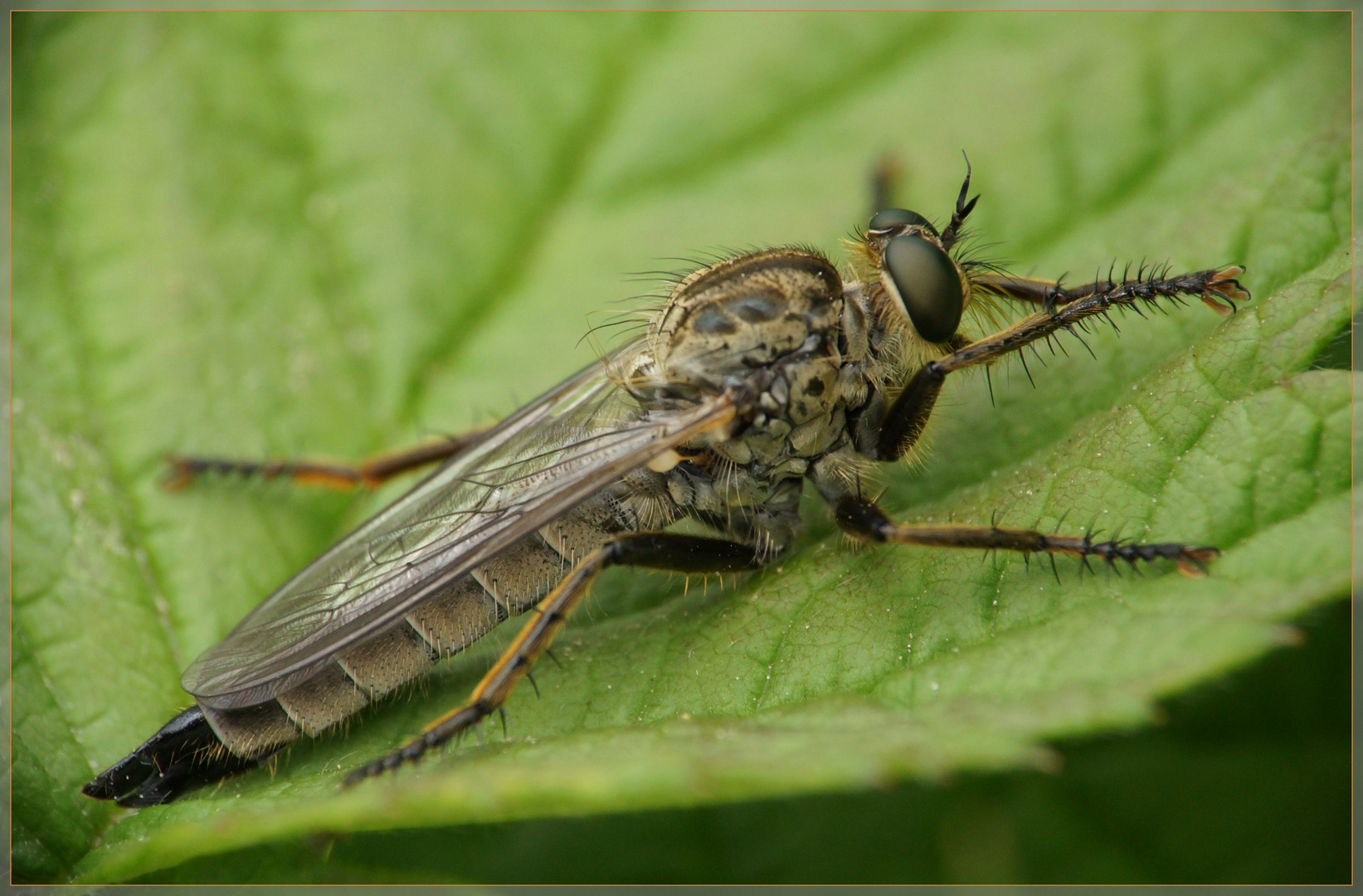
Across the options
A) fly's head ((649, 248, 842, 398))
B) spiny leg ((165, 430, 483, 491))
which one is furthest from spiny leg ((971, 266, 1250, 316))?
spiny leg ((165, 430, 483, 491))

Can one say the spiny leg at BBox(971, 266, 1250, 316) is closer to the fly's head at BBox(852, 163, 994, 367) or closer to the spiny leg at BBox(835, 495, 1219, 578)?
the fly's head at BBox(852, 163, 994, 367)

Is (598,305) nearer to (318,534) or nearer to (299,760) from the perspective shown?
(318,534)

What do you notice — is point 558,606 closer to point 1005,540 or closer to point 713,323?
point 713,323

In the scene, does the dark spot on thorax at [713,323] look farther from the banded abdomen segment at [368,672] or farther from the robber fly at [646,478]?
the banded abdomen segment at [368,672]

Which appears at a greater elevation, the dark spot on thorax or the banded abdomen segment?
the dark spot on thorax

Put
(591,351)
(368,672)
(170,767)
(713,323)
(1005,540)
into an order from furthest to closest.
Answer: (591,351), (713,323), (368,672), (170,767), (1005,540)

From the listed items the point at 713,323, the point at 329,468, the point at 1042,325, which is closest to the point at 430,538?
the point at 329,468
